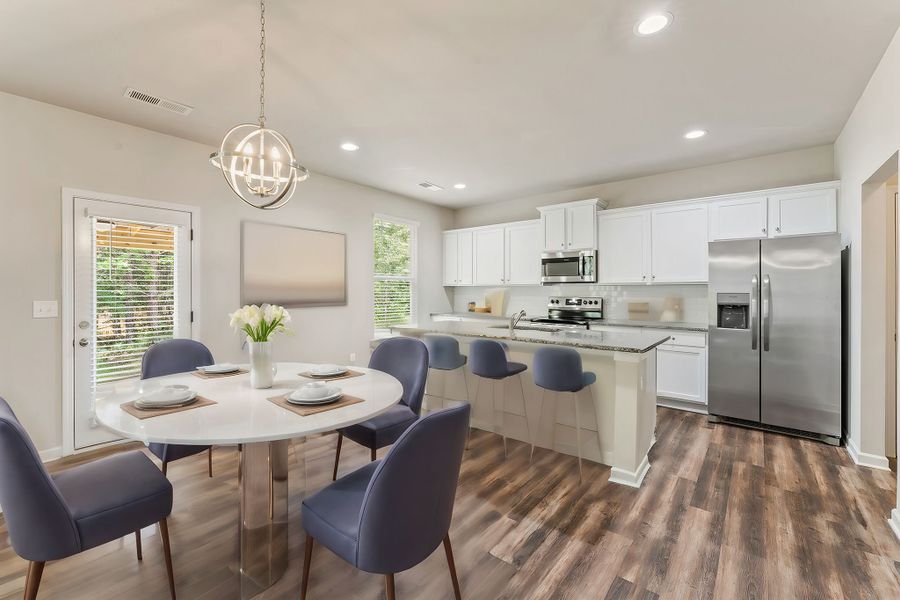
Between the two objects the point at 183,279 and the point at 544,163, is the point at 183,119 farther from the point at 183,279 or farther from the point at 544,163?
the point at 544,163

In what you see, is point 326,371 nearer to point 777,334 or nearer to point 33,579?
point 33,579

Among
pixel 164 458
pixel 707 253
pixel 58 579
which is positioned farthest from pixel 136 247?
pixel 707 253

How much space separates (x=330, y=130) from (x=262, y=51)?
47.4 inches

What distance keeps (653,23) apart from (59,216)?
4.17 metres

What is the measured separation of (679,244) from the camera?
447cm

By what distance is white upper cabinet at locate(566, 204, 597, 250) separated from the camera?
5.03 m

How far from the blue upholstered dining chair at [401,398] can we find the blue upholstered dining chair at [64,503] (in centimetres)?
92

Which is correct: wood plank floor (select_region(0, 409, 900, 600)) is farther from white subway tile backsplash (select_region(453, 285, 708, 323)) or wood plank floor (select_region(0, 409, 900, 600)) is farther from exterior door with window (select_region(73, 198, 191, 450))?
white subway tile backsplash (select_region(453, 285, 708, 323))

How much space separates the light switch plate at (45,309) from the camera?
296cm

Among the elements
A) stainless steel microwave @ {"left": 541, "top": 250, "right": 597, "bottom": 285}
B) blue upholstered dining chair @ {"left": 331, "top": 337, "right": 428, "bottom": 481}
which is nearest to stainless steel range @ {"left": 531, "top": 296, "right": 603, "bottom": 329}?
stainless steel microwave @ {"left": 541, "top": 250, "right": 597, "bottom": 285}

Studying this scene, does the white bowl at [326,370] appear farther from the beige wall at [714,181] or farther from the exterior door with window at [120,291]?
the beige wall at [714,181]

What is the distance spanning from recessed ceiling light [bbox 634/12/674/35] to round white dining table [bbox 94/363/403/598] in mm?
2260

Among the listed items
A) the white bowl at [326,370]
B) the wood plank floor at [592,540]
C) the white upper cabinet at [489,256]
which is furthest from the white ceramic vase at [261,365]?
the white upper cabinet at [489,256]

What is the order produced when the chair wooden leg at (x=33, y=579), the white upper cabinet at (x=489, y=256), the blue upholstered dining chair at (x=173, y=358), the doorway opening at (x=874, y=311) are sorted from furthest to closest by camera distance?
the white upper cabinet at (x=489, y=256), the doorway opening at (x=874, y=311), the blue upholstered dining chair at (x=173, y=358), the chair wooden leg at (x=33, y=579)
